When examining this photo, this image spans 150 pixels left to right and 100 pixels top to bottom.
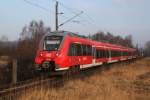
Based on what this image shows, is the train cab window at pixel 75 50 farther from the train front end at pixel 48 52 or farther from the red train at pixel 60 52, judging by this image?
the train front end at pixel 48 52

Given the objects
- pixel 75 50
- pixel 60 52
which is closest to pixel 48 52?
pixel 60 52

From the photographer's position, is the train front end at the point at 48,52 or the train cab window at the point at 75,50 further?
the train cab window at the point at 75,50

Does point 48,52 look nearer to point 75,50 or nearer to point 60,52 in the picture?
point 60,52

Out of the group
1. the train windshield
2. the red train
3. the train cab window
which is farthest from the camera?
the train cab window

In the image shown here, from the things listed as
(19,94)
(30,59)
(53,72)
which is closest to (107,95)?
(19,94)

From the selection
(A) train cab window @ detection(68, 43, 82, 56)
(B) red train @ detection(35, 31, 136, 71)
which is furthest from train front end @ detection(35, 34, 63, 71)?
(A) train cab window @ detection(68, 43, 82, 56)

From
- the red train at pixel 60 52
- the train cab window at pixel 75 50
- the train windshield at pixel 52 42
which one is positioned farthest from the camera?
the train cab window at pixel 75 50

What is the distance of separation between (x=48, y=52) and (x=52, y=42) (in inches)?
34.9

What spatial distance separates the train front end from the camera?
65.0 feet

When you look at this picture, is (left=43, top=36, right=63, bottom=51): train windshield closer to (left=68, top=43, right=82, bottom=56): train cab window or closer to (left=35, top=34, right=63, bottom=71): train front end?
(left=35, top=34, right=63, bottom=71): train front end

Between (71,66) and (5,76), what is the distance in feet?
15.6

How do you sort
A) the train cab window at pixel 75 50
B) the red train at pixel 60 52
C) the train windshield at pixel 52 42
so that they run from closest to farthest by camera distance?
1. the red train at pixel 60 52
2. the train windshield at pixel 52 42
3. the train cab window at pixel 75 50

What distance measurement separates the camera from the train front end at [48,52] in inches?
780

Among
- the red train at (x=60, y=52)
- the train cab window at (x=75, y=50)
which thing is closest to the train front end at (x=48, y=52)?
the red train at (x=60, y=52)
